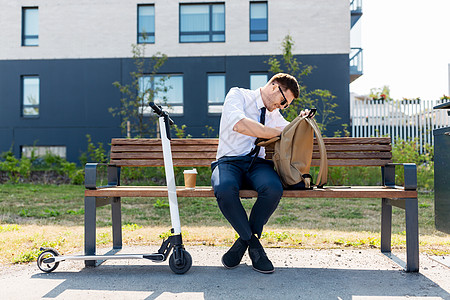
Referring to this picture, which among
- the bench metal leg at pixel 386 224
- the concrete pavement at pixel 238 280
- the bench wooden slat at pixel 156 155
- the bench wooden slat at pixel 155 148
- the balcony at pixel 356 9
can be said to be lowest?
the concrete pavement at pixel 238 280

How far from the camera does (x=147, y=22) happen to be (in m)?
16.0

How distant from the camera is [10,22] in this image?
16.2 m

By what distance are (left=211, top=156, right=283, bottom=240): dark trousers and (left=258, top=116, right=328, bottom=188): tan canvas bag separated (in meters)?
0.11

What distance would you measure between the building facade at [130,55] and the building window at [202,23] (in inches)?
1.5

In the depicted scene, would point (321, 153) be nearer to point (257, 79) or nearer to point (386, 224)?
point (386, 224)

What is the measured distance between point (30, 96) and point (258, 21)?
355 inches

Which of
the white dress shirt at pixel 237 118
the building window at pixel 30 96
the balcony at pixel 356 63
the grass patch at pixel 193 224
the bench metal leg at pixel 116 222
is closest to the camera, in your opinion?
the white dress shirt at pixel 237 118

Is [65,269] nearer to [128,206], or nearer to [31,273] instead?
[31,273]

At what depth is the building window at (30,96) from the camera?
634 inches

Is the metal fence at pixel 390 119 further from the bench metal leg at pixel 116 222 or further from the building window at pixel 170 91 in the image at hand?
the bench metal leg at pixel 116 222

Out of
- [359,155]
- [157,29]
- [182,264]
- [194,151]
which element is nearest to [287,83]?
[359,155]

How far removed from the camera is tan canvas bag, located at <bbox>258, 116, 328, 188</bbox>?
3314mm

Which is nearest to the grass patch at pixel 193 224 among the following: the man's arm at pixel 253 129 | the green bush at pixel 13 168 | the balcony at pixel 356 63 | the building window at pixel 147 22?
the man's arm at pixel 253 129

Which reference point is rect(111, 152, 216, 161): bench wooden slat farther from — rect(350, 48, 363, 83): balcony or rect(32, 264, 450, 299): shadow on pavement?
rect(350, 48, 363, 83): balcony
